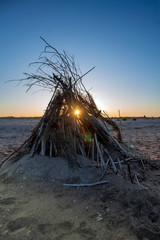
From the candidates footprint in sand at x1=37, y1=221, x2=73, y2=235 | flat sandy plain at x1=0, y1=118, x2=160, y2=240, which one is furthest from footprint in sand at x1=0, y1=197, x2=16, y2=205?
footprint in sand at x1=37, y1=221, x2=73, y2=235

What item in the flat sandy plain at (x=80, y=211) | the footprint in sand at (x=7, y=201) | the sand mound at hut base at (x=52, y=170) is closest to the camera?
the flat sandy plain at (x=80, y=211)

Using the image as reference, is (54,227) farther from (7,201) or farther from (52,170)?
(52,170)

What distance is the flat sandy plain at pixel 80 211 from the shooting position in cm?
152

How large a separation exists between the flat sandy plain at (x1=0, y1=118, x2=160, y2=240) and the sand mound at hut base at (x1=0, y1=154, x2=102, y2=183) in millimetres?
149

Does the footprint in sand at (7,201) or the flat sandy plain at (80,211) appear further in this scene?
the footprint in sand at (7,201)

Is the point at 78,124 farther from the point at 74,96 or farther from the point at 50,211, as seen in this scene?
the point at 50,211

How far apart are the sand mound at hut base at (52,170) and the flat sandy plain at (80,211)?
149 mm

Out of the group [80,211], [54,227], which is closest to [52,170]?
[80,211]

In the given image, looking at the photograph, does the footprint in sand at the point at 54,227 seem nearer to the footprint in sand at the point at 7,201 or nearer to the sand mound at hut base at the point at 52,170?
the footprint in sand at the point at 7,201

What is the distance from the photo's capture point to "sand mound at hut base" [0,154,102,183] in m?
2.49

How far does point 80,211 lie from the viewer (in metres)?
1.84

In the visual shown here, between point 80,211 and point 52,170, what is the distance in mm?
907

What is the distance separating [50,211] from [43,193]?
16.4 inches

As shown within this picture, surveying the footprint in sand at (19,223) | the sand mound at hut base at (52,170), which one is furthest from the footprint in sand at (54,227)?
the sand mound at hut base at (52,170)
